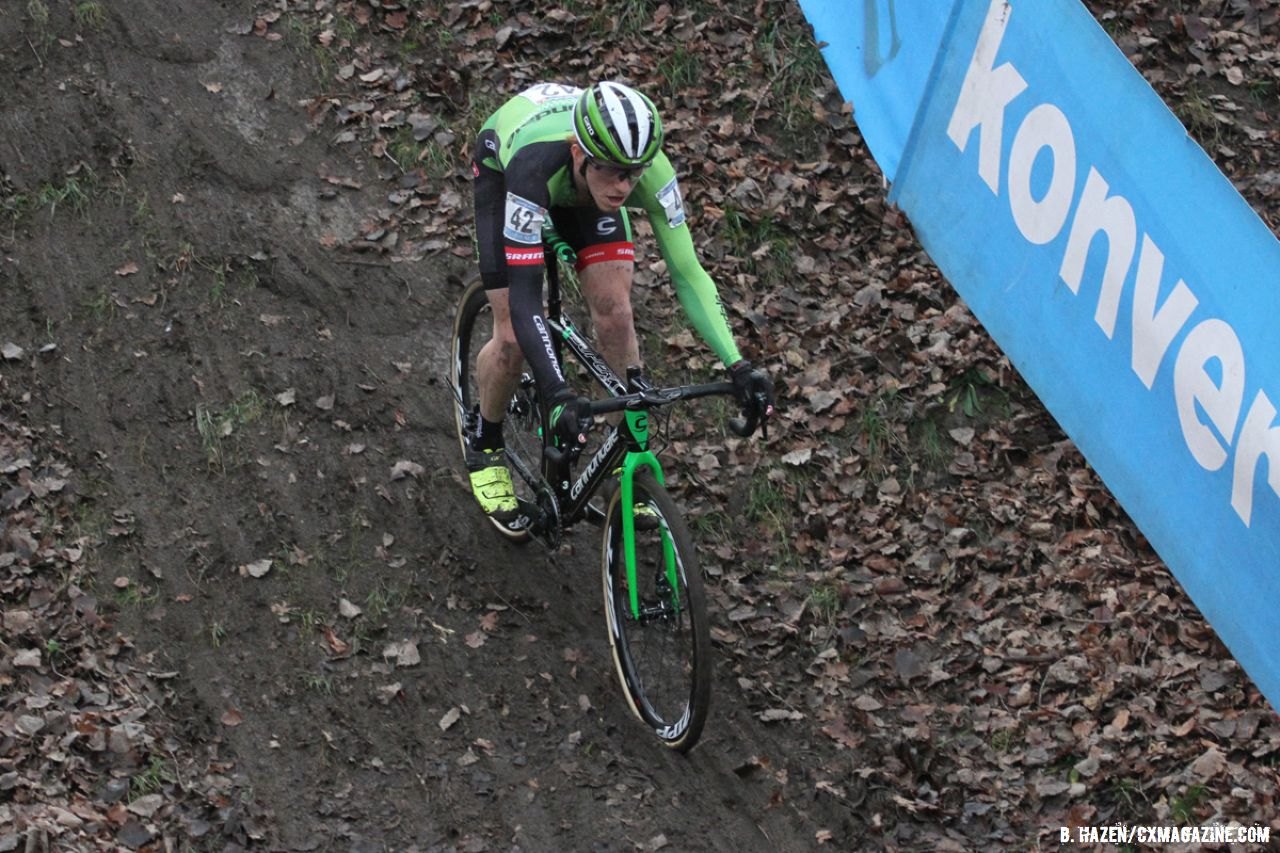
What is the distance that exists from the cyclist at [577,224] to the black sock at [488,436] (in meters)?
0.25

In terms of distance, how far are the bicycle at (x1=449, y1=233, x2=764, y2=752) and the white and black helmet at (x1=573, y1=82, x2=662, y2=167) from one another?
3.06 feet

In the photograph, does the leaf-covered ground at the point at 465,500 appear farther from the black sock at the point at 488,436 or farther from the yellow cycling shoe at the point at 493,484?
the black sock at the point at 488,436

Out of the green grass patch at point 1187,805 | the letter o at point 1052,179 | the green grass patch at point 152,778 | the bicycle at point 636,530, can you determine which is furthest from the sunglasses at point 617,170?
the green grass patch at point 1187,805

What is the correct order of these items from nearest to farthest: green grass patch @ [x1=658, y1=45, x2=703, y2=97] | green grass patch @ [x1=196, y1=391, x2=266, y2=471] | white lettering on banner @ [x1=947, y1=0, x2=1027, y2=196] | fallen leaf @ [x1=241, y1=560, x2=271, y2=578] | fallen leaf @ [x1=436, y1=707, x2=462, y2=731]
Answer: fallen leaf @ [x1=436, y1=707, x2=462, y2=731]
fallen leaf @ [x1=241, y1=560, x2=271, y2=578]
green grass patch @ [x1=196, y1=391, x2=266, y2=471]
white lettering on banner @ [x1=947, y1=0, x2=1027, y2=196]
green grass patch @ [x1=658, y1=45, x2=703, y2=97]

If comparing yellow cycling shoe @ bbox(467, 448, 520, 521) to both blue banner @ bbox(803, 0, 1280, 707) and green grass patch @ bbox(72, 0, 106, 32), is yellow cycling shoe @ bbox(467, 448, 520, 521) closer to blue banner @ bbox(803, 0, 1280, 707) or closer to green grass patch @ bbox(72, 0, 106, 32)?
blue banner @ bbox(803, 0, 1280, 707)

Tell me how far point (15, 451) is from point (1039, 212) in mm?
5867

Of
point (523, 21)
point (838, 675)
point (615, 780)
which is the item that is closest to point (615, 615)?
point (615, 780)

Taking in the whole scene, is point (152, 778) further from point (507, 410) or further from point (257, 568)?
point (507, 410)

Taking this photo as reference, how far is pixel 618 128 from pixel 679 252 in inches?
30.0

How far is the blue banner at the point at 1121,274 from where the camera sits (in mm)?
6055

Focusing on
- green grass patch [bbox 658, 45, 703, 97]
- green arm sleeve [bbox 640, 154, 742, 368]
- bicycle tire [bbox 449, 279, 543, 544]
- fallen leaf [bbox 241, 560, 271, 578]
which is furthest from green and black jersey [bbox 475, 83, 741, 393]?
green grass patch [bbox 658, 45, 703, 97]

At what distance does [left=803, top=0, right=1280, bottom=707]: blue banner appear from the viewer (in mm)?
6055

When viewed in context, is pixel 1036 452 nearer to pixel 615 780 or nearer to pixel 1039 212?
pixel 1039 212

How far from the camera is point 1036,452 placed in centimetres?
762
